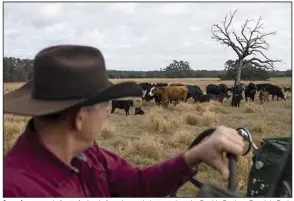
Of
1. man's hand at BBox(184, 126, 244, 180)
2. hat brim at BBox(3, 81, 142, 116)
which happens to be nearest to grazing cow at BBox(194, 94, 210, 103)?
man's hand at BBox(184, 126, 244, 180)

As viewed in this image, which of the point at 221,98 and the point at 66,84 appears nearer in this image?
the point at 66,84

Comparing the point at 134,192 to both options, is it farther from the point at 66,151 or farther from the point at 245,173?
the point at 245,173

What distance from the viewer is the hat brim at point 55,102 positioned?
5.58 ft

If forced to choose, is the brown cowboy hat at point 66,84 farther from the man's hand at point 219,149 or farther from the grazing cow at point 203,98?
the grazing cow at point 203,98

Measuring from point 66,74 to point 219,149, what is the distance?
705mm

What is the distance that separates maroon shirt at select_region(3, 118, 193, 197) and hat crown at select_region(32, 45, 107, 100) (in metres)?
0.18

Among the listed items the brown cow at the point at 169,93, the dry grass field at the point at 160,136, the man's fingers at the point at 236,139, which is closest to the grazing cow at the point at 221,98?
the brown cow at the point at 169,93

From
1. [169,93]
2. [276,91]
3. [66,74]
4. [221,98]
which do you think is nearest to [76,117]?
[66,74]

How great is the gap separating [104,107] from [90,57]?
22cm

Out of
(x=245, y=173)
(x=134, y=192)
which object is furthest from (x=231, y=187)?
(x=245, y=173)

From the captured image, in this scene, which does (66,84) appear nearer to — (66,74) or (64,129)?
(66,74)

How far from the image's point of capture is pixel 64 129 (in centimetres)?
176

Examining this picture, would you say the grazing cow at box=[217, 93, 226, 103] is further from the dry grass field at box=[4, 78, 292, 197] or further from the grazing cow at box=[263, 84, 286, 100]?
the dry grass field at box=[4, 78, 292, 197]

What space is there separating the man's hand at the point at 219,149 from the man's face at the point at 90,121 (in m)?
0.47
